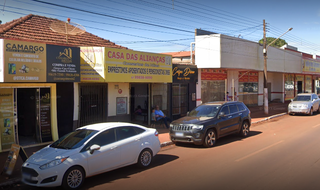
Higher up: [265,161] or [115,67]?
[115,67]

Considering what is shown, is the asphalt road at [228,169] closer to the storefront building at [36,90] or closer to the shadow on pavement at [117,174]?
the shadow on pavement at [117,174]

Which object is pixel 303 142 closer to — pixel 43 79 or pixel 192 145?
pixel 192 145

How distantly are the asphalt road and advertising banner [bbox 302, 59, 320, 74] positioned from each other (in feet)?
92.2

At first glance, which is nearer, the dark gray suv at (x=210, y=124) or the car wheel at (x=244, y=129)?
the dark gray suv at (x=210, y=124)

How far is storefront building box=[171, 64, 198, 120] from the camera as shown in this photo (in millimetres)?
17906

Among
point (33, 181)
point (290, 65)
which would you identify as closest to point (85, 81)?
point (33, 181)

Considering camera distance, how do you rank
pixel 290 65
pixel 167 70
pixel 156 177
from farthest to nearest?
pixel 290 65, pixel 167 70, pixel 156 177

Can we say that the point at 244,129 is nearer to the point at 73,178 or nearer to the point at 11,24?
the point at 73,178

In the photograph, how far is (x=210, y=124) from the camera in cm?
1081

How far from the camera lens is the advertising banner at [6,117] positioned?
403 inches

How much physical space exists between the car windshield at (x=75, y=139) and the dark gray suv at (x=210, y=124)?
14.4 ft

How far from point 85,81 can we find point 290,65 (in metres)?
26.8

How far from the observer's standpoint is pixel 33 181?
6.16 meters

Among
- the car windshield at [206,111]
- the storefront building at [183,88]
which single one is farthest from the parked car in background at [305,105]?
the car windshield at [206,111]
